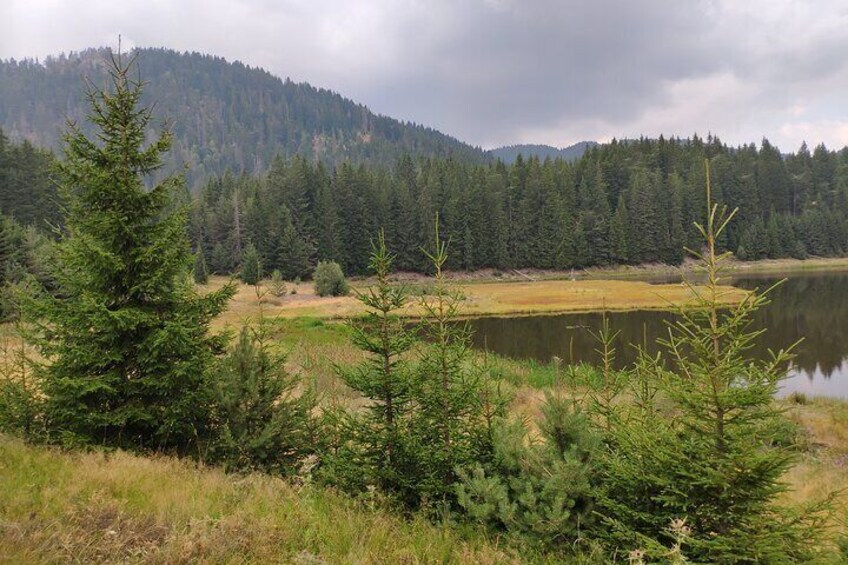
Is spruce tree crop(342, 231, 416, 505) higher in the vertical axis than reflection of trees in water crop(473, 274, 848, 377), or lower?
higher

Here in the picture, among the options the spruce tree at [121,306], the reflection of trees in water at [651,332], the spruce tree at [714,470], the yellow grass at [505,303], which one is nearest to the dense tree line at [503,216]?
the yellow grass at [505,303]

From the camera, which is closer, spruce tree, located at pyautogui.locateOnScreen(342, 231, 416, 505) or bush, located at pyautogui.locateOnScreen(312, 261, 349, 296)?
spruce tree, located at pyautogui.locateOnScreen(342, 231, 416, 505)

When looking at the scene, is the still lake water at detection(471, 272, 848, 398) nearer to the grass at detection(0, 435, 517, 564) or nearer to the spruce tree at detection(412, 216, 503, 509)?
the spruce tree at detection(412, 216, 503, 509)

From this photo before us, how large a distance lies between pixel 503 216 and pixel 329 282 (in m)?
49.4

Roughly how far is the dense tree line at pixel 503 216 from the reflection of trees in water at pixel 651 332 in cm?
Result: 4711

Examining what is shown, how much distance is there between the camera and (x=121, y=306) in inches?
344

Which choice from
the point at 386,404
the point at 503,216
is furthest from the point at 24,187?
the point at 386,404

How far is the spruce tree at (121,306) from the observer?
26.9 ft

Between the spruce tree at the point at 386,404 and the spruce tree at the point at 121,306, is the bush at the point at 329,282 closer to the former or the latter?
the spruce tree at the point at 121,306

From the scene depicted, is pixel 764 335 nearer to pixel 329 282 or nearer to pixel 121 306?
pixel 121 306

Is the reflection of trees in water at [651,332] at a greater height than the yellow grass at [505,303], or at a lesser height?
lesser

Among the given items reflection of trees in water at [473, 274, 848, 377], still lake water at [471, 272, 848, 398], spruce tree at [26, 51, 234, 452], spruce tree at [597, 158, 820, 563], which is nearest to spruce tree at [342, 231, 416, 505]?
spruce tree at [597, 158, 820, 563]

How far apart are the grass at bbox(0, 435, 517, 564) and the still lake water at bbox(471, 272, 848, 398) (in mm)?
12933

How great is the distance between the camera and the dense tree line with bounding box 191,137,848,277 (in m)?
85.7
